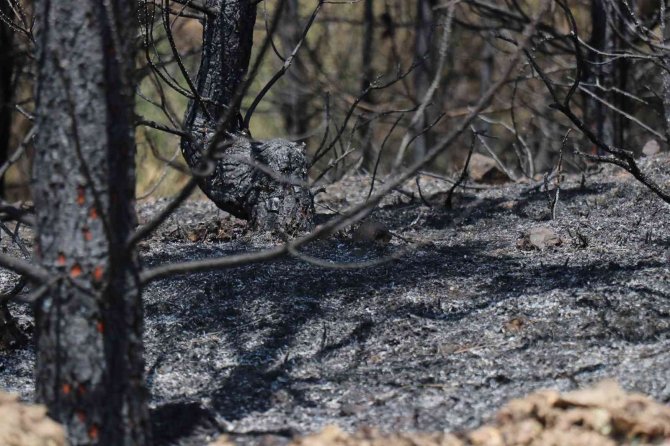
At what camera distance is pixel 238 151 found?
15.4ft

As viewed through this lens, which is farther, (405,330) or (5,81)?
(5,81)

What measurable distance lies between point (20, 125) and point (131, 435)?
8236mm

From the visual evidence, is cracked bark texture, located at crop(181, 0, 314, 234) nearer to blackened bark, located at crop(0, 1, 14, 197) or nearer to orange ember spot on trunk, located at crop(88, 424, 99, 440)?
orange ember spot on trunk, located at crop(88, 424, 99, 440)

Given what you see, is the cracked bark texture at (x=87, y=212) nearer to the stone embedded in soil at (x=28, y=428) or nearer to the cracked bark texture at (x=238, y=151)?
the stone embedded in soil at (x=28, y=428)

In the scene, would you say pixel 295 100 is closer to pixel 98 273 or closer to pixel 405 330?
pixel 405 330

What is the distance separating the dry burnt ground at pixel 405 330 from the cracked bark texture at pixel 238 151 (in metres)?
0.18

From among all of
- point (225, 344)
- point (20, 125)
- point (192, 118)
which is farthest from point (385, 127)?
point (225, 344)

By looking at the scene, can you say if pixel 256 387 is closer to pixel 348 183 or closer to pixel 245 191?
pixel 245 191

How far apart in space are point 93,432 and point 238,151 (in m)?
→ 2.46

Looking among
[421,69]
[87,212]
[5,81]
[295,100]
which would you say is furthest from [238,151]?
[295,100]

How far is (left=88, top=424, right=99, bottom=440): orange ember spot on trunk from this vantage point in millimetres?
2367

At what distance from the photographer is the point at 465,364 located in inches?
123

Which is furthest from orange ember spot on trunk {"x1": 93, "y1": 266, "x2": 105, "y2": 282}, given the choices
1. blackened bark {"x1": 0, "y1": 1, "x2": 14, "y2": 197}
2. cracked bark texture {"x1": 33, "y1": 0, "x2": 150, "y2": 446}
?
blackened bark {"x1": 0, "y1": 1, "x2": 14, "y2": 197}

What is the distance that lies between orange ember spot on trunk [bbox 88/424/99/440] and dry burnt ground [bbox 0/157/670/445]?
0.35 metres
